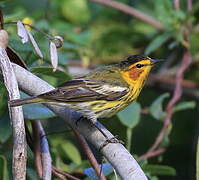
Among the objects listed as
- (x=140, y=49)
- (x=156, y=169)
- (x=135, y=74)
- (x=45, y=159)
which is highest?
(x=140, y=49)

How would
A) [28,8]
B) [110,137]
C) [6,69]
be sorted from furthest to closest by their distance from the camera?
[28,8]
[110,137]
[6,69]

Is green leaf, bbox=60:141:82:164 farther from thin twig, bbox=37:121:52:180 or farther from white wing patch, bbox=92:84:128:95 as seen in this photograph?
thin twig, bbox=37:121:52:180

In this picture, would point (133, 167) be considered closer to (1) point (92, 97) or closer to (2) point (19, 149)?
(2) point (19, 149)

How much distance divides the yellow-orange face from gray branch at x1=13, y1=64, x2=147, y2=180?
80 cm

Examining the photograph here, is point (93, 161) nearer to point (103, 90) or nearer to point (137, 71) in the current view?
point (103, 90)

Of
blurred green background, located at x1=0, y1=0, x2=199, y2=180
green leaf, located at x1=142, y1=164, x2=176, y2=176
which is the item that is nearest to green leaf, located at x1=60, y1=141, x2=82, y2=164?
blurred green background, located at x1=0, y1=0, x2=199, y2=180

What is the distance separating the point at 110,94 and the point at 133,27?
61.4 inches

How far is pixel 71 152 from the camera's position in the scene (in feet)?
10.2

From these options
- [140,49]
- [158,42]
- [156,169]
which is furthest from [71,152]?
[140,49]

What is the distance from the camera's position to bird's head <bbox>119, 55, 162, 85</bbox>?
2.98m

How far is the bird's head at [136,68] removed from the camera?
9.78 feet

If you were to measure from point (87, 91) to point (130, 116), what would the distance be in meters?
0.26

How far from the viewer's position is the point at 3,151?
2.60 meters

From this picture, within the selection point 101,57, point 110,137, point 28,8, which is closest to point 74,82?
point 110,137
